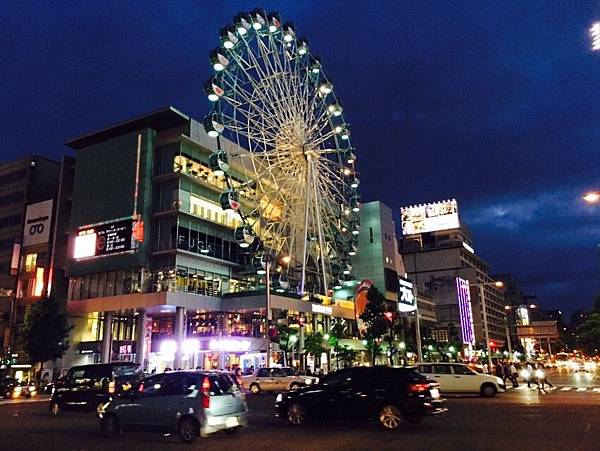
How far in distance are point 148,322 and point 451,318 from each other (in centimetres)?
9656

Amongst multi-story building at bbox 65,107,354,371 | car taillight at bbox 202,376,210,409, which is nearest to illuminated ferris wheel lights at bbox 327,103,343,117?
multi-story building at bbox 65,107,354,371

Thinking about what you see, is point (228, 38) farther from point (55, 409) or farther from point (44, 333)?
point (44, 333)

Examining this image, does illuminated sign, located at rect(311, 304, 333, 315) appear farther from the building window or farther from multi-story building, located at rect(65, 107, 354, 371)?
the building window

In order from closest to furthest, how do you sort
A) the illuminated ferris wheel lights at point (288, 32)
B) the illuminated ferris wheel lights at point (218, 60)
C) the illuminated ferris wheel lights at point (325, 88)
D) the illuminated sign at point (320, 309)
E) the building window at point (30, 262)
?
the illuminated ferris wheel lights at point (218, 60) → the illuminated ferris wheel lights at point (288, 32) → the illuminated ferris wheel lights at point (325, 88) → the illuminated sign at point (320, 309) → the building window at point (30, 262)

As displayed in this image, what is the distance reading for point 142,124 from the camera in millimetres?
58625

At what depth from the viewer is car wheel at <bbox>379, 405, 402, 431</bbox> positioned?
14.3 m

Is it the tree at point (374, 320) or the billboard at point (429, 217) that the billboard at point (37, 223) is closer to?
the tree at point (374, 320)

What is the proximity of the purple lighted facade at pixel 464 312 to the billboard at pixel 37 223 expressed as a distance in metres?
89.4

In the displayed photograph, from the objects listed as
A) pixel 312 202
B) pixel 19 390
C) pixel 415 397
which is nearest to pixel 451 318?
pixel 312 202

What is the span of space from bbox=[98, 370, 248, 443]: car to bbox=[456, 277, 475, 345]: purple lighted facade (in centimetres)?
11121

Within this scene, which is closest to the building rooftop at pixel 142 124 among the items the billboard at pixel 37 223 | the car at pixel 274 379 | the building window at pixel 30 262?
the billboard at pixel 37 223

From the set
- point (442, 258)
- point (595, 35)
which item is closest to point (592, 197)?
point (595, 35)

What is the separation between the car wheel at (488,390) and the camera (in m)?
26.0

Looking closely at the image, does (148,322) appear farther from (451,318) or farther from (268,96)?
(451,318)
